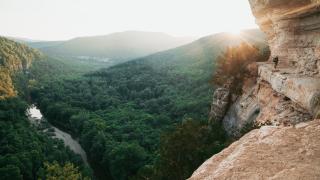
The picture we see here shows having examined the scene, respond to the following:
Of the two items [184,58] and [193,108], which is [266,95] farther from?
[184,58]

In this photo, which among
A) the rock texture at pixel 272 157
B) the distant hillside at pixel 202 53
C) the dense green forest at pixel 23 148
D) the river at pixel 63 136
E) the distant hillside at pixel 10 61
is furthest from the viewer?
the distant hillside at pixel 202 53

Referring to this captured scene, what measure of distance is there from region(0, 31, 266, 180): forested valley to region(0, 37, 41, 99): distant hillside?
271 cm

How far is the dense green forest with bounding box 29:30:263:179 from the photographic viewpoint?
74.2 feet

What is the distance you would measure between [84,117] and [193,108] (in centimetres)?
2387

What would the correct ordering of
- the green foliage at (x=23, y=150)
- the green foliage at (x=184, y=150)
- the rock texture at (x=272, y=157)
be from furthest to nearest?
the green foliage at (x=23, y=150)
the green foliage at (x=184, y=150)
the rock texture at (x=272, y=157)

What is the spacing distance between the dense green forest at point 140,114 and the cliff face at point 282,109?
3767mm

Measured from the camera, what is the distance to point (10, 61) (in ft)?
400

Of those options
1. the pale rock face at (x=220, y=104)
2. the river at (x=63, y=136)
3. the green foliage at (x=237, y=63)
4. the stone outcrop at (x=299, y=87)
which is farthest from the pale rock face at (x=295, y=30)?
the river at (x=63, y=136)

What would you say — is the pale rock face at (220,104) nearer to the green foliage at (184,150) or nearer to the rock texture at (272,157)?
the green foliage at (184,150)

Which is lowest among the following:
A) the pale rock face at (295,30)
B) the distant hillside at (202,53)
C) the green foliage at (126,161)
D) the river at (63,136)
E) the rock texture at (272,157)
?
the river at (63,136)

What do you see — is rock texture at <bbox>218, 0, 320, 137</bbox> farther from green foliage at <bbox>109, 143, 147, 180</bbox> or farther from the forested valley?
green foliage at <bbox>109, 143, 147, 180</bbox>

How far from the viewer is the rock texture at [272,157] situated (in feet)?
24.5

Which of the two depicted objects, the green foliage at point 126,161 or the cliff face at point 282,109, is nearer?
Result: the cliff face at point 282,109

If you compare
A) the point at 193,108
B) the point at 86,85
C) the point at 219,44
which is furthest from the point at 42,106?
the point at 219,44
